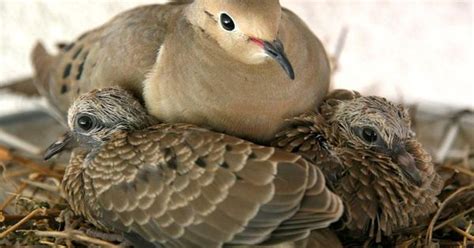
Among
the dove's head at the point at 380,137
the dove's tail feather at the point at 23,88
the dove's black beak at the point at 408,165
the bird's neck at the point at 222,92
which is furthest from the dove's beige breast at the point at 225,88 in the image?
the dove's tail feather at the point at 23,88

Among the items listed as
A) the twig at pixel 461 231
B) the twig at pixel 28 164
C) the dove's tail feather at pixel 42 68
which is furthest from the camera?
the dove's tail feather at pixel 42 68

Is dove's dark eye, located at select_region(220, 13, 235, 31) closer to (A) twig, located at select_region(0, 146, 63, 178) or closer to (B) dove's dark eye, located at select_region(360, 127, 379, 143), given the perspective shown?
(B) dove's dark eye, located at select_region(360, 127, 379, 143)

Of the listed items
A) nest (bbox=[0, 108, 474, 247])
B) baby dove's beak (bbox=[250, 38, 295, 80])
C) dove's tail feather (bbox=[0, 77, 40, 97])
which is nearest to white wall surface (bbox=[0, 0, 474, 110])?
dove's tail feather (bbox=[0, 77, 40, 97])

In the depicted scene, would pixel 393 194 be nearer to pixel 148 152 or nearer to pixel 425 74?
pixel 148 152

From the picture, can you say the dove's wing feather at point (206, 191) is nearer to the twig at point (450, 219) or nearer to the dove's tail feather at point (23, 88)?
the twig at point (450, 219)

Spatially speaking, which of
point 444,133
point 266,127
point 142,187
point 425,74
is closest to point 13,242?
point 142,187
